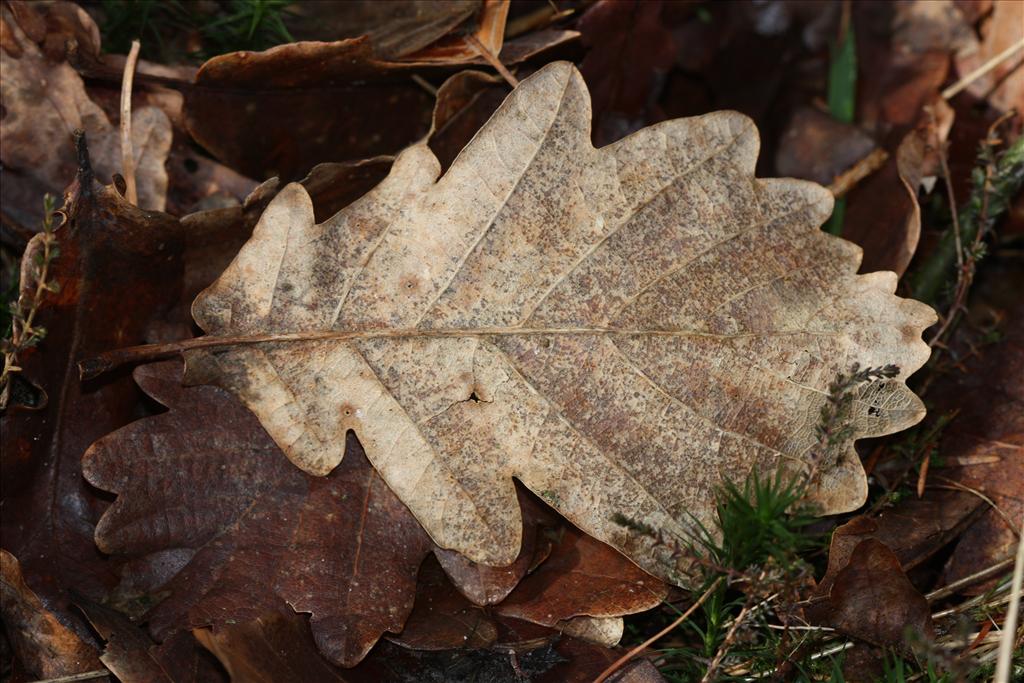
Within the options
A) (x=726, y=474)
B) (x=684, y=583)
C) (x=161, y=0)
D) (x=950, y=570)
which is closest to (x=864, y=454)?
(x=950, y=570)

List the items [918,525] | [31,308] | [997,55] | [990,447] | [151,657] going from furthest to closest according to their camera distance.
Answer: [997,55] < [990,447] < [918,525] < [31,308] < [151,657]

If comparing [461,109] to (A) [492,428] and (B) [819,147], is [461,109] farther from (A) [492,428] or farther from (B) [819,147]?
(B) [819,147]

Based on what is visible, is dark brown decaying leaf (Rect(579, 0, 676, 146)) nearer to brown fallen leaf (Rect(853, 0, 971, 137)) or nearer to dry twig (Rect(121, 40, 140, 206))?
brown fallen leaf (Rect(853, 0, 971, 137))

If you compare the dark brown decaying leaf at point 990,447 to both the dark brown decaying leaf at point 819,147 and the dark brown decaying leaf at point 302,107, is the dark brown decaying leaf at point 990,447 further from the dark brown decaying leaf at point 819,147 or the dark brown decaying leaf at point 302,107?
the dark brown decaying leaf at point 302,107

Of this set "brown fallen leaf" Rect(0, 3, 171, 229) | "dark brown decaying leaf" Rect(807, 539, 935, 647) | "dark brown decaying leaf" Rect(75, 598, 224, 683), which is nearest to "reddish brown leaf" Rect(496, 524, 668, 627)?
"dark brown decaying leaf" Rect(807, 539, 935, 647)

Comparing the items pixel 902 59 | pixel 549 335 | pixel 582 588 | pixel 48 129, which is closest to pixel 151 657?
pixel 582 588

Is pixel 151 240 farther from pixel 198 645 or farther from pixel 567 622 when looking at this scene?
pixel 567 622

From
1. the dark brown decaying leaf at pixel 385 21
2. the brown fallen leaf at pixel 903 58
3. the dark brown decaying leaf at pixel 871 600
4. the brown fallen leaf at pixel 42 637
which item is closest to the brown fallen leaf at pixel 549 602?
the dark brown decaying leaf at pixel 871 600
